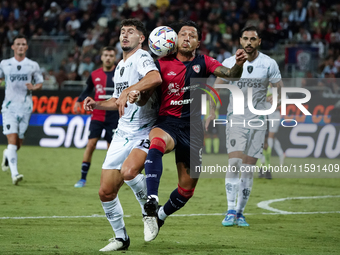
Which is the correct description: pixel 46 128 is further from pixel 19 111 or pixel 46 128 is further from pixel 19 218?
pixel 19 218

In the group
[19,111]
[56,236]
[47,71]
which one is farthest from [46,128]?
[56,236]

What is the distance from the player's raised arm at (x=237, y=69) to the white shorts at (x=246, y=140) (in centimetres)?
173

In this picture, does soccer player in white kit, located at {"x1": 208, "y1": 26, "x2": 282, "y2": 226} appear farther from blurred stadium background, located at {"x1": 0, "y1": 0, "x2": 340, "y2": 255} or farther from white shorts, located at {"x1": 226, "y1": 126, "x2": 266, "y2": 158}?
blurred stadium background, located at {"x1": 0, "y1": 0, "x2": 340, "y2": 255}

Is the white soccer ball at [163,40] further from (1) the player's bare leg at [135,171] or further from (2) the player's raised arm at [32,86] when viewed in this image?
(2) the player's raised arm at [32,86]

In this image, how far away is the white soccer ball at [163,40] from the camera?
5.97 m

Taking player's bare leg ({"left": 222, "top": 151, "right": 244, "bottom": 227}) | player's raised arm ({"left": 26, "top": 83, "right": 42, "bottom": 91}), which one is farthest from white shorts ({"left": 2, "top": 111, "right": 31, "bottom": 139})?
player's bare leg ({"left": 222, "top": 151, "right": 244, "bottom": 227})

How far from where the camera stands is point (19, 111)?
11.2 m

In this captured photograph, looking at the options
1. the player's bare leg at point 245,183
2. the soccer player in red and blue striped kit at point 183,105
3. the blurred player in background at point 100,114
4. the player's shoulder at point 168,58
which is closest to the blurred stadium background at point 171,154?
the player's bare leg at point 245,183

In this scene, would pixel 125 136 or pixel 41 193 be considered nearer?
pixel 125 136

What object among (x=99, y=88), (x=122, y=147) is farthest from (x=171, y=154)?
(x=122, y=147)

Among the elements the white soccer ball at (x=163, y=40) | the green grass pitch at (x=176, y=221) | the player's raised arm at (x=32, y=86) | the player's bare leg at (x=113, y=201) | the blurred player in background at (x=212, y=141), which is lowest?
the blurred player in background at (x=212, y=141)

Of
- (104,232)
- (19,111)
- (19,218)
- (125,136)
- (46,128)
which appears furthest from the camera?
(46,128)

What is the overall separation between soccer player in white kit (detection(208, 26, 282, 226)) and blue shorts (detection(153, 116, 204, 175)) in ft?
4.83

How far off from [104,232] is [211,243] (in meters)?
1.38
